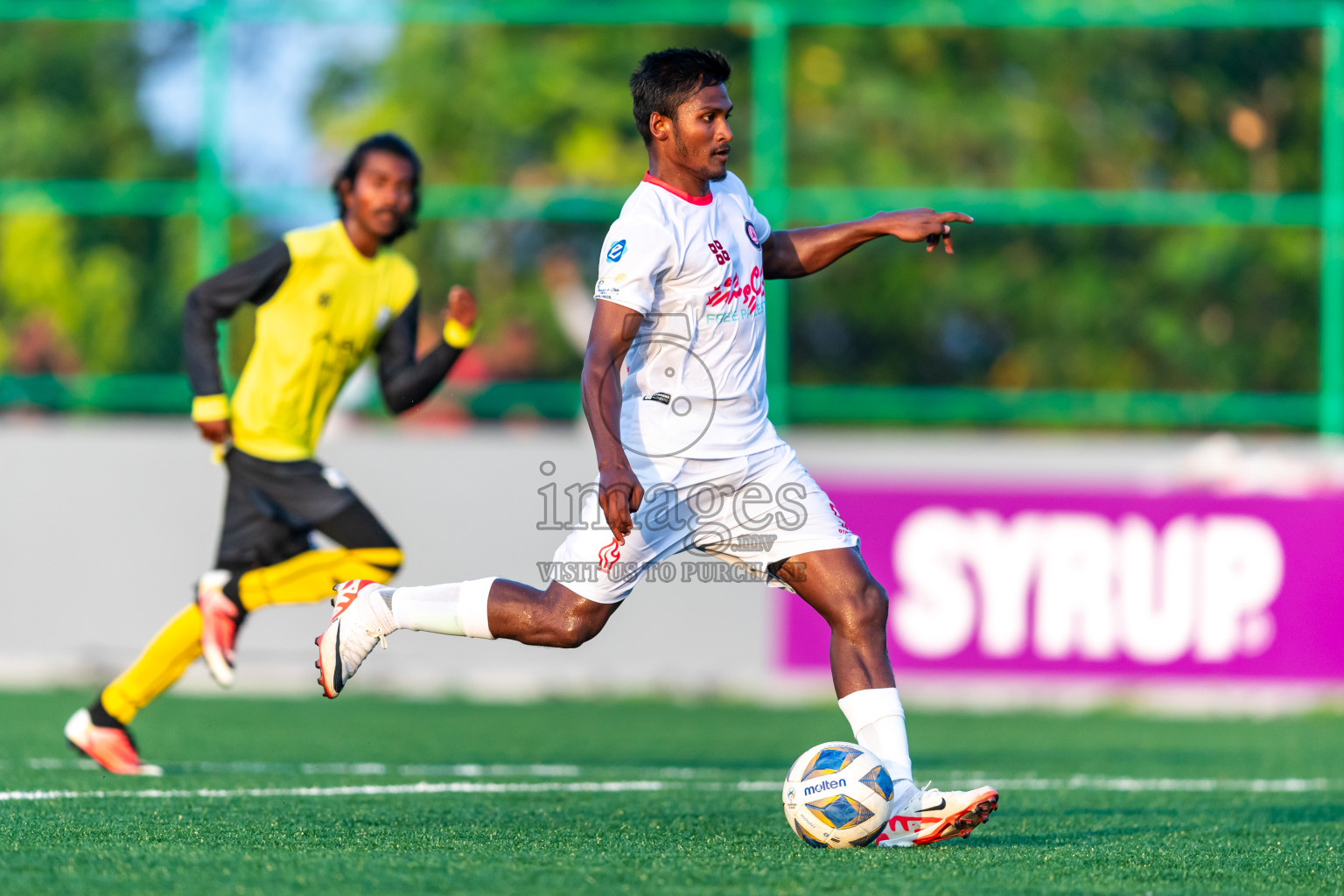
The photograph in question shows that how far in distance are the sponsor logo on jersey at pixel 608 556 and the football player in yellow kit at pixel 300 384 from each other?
189 centimetres

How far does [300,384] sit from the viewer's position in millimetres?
6855

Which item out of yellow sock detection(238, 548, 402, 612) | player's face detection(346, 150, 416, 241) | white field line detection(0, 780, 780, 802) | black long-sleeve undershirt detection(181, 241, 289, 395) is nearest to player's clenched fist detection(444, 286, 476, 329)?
player's face detection(346, 150, 416, 241)

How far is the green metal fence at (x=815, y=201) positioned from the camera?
475 inches

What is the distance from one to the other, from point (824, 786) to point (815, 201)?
7.93 m

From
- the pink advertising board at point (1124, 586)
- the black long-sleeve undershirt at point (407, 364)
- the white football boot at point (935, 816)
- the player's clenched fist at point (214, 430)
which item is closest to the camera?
the white football boot at point (935, 816)

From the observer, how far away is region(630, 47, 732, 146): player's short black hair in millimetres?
4988

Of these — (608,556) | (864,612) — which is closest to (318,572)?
(608,556)

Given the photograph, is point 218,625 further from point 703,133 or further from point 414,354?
point 703,133

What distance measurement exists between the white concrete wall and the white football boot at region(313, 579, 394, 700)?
5.65 meters

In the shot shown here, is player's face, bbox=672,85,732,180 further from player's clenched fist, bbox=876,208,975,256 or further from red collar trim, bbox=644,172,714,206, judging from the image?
player's clenched fist, bbox=876,208,975,256

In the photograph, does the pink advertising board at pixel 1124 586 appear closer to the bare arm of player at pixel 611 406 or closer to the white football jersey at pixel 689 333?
the white football jersey at pixel 689 333

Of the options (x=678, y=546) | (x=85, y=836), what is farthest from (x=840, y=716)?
(x=85, y=836)

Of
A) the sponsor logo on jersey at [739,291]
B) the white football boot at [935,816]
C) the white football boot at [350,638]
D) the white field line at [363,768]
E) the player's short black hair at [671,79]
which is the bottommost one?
the white field line at [363,768]

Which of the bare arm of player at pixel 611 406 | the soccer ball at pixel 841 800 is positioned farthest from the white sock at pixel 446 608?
the soccer ball at pixel 841 800
